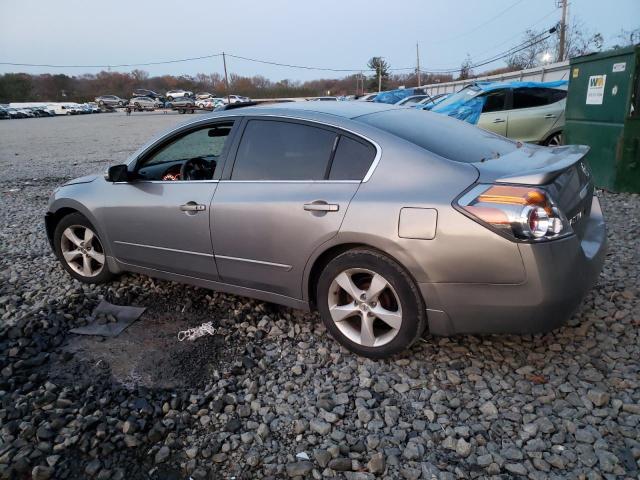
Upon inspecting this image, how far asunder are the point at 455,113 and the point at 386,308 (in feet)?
27.6

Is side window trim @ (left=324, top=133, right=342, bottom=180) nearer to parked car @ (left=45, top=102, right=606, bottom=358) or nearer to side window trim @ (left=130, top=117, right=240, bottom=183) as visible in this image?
parked car @ (left=45, top=102, right=606, bottom=358)

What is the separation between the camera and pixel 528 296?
2480mm

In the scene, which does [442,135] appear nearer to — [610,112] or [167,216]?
[167,216]

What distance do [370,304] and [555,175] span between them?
1259 millimetres

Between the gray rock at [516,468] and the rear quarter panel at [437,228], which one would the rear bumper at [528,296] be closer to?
the rear quarter panel at [437,228]

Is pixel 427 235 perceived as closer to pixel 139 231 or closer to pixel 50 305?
pixel 139 231

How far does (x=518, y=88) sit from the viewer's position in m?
9.77

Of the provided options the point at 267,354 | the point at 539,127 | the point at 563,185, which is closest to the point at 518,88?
the point at 539,127

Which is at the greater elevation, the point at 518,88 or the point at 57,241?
the point at 518,88

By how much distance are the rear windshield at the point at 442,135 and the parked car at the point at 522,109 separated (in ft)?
21.3

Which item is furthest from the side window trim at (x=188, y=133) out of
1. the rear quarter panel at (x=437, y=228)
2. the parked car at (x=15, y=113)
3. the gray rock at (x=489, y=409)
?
the parked car at (x=15, y=113)

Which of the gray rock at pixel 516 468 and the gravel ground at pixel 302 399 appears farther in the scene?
the gravel ground at pixel 302 399

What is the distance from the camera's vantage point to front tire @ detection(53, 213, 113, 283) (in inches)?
169

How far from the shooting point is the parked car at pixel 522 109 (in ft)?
30.6
